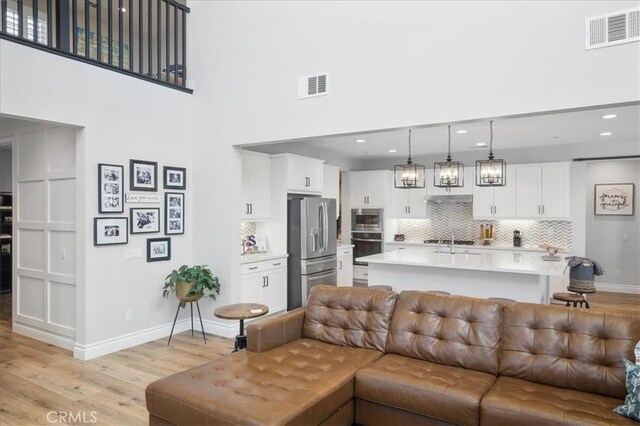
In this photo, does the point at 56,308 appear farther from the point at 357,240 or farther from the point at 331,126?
the point at 357,240

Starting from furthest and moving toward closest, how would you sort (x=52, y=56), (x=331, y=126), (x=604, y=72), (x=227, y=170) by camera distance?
(x=227, y=170), (x=331, y=126), (x=52, y=56), (x=604, y=72)

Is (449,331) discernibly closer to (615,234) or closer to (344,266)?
(344,266)

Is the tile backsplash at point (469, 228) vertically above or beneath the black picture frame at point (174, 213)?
beneath

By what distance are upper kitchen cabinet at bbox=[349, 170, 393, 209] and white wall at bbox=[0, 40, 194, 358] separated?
4.59 meters

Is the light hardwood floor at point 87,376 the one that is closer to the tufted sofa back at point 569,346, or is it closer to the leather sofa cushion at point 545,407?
the tufted sofa back at point 569,346

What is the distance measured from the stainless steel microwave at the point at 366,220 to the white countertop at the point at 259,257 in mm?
3080

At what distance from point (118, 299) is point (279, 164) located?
Result: 115 inches

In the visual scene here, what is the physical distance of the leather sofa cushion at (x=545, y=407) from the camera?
2168mm

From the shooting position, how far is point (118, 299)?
4566mm

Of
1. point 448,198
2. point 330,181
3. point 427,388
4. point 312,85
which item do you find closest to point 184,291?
point 312,85

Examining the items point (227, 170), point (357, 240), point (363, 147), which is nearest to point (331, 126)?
point (227, 170)

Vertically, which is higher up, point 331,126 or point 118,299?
point 331,126

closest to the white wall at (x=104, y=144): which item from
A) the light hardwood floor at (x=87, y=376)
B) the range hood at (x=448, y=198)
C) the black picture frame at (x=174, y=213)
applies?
the black picture frame at (x=174, y=213)

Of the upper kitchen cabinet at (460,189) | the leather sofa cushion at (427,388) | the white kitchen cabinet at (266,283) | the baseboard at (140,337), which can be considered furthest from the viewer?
the upper kitchen cabinet at (460,189)
